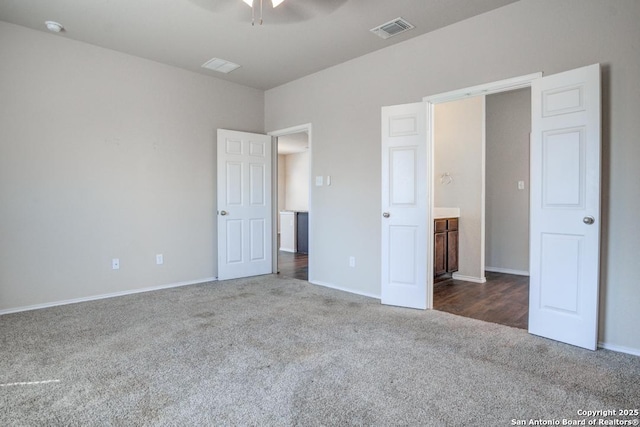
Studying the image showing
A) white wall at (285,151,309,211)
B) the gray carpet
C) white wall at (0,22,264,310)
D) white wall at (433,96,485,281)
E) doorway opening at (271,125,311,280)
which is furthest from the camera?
white wall at (285,151,309,211)

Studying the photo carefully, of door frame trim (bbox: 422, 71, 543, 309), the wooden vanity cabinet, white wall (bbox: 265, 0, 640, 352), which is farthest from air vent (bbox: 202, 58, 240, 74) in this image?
the wooden vanity cabinet

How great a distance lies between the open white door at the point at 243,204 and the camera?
4.73 meters

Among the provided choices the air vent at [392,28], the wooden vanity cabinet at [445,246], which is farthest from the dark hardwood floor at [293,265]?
the air vent at [392,28]

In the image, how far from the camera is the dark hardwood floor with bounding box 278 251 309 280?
5239mm

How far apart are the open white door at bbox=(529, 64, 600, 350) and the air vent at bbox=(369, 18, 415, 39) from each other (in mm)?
1284

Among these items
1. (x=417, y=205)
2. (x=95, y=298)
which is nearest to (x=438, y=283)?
(x=417, y=205)

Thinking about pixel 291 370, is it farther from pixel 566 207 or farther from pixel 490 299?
pixel 490 299

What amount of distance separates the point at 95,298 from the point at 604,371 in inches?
179

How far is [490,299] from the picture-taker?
3.84m

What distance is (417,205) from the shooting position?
137 inches

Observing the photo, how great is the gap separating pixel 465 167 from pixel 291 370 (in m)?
3.77

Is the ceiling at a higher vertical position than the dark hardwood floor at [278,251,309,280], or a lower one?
higher

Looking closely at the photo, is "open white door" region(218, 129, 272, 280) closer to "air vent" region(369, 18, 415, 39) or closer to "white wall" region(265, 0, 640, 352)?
"white wall" region(265, 0, 640, 352)

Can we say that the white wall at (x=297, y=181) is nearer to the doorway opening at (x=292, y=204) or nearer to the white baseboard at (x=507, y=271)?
the doorway opening at (x=292, y=204)
